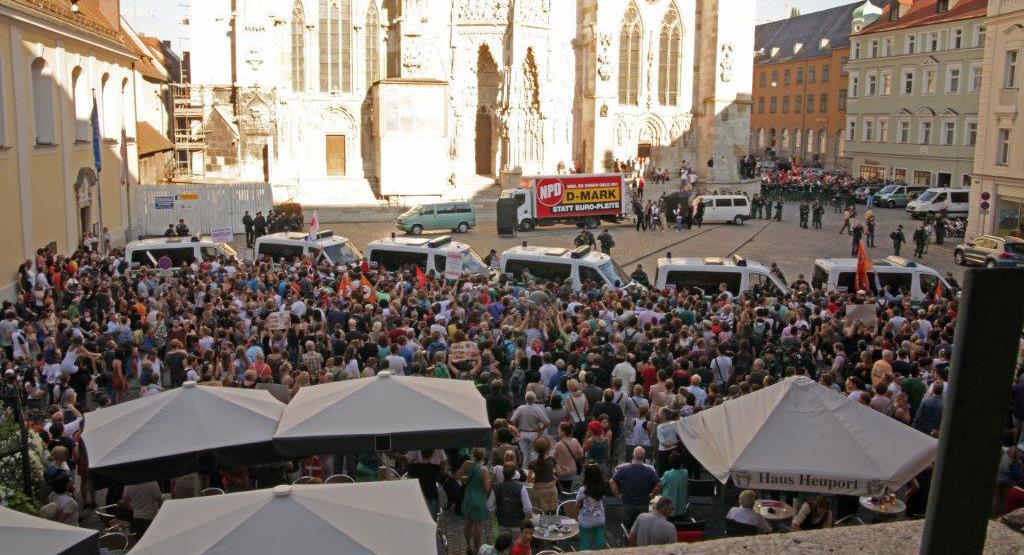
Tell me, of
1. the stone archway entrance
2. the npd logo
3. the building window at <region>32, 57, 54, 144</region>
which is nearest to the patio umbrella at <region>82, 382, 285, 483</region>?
the building window at <region>32, 57, 54, 144</region>

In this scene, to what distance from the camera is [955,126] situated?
5234 centimetres

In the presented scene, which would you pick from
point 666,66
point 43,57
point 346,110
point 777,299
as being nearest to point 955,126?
point 666,66

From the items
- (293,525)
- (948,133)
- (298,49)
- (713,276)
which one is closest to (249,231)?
(298,49)

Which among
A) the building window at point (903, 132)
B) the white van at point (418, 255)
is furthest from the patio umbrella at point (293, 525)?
the building window at point (903, 132)

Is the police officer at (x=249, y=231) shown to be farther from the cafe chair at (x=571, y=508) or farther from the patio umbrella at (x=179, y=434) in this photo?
the cafe chair at (x=571, y=508)

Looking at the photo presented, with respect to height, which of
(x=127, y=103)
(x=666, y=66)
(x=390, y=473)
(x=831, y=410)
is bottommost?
(x=390, y=473)

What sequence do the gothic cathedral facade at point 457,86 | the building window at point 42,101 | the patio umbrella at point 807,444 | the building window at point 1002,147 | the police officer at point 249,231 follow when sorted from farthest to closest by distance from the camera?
the gothic cathedral facade at point 457,86 < the building window at point 1002,147 < the police officer at point 249,231 < the building window at point 42,101 < the patio umbrella at point 807,444

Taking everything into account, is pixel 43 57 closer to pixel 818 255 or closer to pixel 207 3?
pixel 207 3

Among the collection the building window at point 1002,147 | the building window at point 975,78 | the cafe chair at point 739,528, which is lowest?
the cafe chair at point 739,528

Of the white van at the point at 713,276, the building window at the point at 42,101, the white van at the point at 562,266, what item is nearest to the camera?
the white van at the point at 713,276

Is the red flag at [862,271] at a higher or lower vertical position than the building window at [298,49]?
lower

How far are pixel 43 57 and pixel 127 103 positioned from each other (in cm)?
1003

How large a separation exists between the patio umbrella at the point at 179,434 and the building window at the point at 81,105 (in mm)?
20787

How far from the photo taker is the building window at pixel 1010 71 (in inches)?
1309
